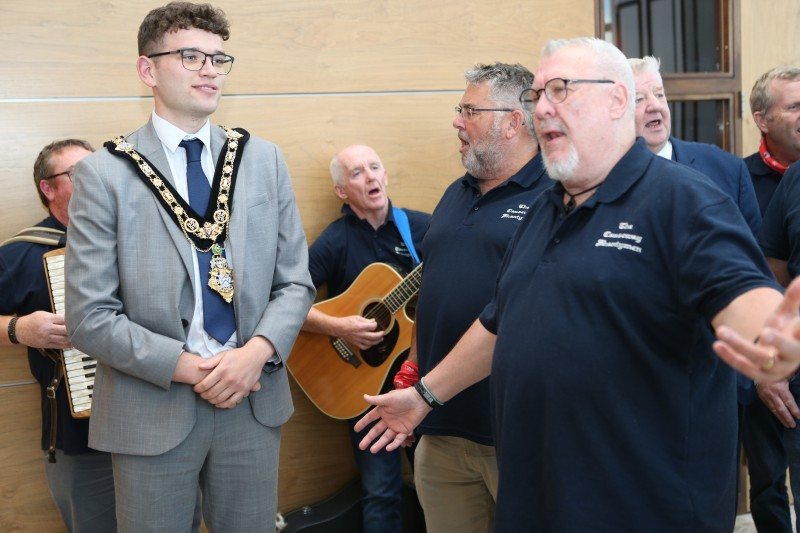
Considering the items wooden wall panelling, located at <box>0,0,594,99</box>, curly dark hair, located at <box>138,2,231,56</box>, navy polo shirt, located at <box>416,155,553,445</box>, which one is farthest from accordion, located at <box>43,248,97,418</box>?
navy polo shirt, located at <box>416,155,553,445</box>

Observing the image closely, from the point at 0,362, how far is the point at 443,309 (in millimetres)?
1773

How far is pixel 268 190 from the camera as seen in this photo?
2344 millimetres

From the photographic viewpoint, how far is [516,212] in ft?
7.91

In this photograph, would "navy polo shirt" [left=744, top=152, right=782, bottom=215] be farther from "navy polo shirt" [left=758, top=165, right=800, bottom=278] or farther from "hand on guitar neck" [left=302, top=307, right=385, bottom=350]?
"hand on guitar neck" [left=302, top=307, right=385, bottom=350]

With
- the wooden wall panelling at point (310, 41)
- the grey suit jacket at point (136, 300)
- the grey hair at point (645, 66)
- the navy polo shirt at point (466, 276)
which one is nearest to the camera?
the grey suit jacket at point (136, 300)

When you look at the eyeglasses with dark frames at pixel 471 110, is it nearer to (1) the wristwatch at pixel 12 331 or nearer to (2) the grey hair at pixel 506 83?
(2) the grey hair at pixel 506 83

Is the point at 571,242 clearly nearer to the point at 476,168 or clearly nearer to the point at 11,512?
the point at 476,168

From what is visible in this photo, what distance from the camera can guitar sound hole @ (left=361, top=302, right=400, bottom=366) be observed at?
3.28m

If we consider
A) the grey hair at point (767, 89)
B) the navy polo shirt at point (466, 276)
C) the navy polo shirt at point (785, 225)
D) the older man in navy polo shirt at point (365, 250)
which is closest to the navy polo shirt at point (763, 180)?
the grey hair at point (767, 89)

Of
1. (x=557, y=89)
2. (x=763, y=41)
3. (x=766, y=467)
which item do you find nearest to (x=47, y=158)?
(x=557, y=89)

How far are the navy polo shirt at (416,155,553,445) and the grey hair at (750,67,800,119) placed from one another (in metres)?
1.20

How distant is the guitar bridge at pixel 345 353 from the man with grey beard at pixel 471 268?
687 mm

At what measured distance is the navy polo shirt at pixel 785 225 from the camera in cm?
256

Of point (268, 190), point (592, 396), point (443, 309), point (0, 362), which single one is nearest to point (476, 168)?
point (443, 309)
